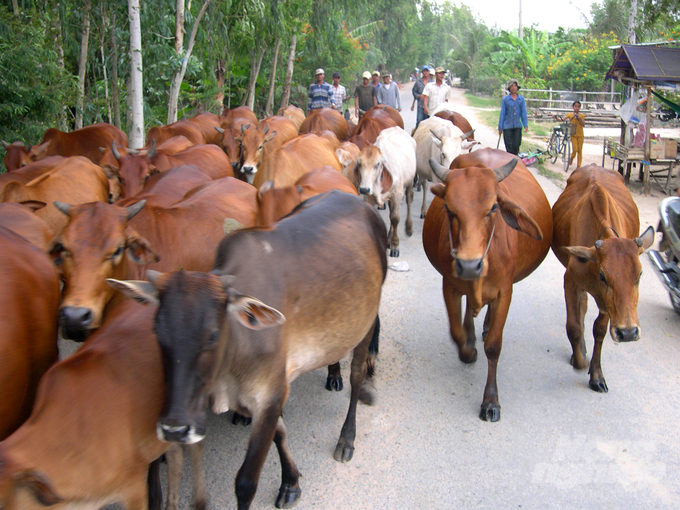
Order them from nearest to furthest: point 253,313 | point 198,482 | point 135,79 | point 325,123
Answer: point 253,313 < point 198,482 < point 135,79 < point 325,123

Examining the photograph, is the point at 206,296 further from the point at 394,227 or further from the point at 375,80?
the point at 375,80

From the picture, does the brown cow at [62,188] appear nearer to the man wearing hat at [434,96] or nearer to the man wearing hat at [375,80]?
the man wearing hat at [434,96]

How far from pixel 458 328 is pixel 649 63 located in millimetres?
9392

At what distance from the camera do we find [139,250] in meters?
3.78

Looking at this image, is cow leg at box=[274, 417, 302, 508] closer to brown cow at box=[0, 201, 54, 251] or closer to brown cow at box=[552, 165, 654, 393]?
brown cow at box=[0, 201, 54, 251]

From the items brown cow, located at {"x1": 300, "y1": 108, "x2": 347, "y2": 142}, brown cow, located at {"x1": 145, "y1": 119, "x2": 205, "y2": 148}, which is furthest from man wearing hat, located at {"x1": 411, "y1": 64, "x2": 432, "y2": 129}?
brown cow, located at {"x1": 145, "y1": 119, "x2": 205, "y2": 148}

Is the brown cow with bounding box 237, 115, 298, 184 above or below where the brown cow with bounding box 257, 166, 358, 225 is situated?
above

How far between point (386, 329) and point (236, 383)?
10.3 feet

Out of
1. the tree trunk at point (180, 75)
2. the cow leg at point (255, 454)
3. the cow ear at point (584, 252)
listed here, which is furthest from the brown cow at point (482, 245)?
the tree trunk at point (180, 75)

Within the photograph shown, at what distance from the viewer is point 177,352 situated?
256 cm

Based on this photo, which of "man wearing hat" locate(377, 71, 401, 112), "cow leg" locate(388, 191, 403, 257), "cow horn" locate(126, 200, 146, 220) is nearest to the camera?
"cow horn" locate(126, 200, 146, 220)

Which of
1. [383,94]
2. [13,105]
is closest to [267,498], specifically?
[13,105]

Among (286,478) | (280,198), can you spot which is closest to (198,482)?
(286,478)

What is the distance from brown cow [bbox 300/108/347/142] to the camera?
11208 mm
